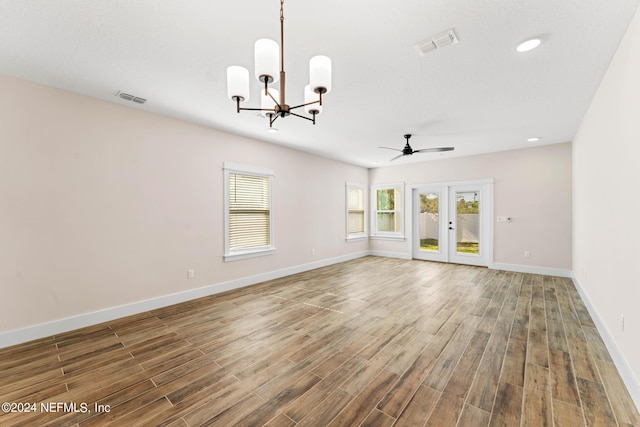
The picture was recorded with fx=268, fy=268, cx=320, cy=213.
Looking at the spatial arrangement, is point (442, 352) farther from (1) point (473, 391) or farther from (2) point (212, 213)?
(2) point (212, 213)

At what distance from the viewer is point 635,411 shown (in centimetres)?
173

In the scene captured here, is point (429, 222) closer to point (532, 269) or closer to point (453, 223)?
point (453, 223)

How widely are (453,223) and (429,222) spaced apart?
0.60m

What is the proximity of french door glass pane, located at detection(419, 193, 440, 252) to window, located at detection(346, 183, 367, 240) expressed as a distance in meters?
1.63

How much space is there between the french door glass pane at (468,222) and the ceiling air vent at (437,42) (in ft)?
16.6

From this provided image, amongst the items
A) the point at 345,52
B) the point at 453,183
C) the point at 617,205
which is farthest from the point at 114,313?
the point at 453,183

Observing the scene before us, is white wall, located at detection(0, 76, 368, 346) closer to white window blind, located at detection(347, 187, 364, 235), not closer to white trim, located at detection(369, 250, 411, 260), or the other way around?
white window blind, located at detection(347, 187, 364, 235)

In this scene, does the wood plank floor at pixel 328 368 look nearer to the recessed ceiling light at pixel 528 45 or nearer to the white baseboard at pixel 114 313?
the white baseboard at pixel 114 313

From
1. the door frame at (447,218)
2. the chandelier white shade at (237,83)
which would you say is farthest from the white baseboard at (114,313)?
the door frame at (447,218)

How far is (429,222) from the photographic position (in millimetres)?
7145

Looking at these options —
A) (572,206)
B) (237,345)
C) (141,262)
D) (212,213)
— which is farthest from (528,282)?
(141,262)

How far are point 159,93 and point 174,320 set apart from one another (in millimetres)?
2691

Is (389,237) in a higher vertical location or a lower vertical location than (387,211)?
lower

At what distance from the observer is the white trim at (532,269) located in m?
5.27
